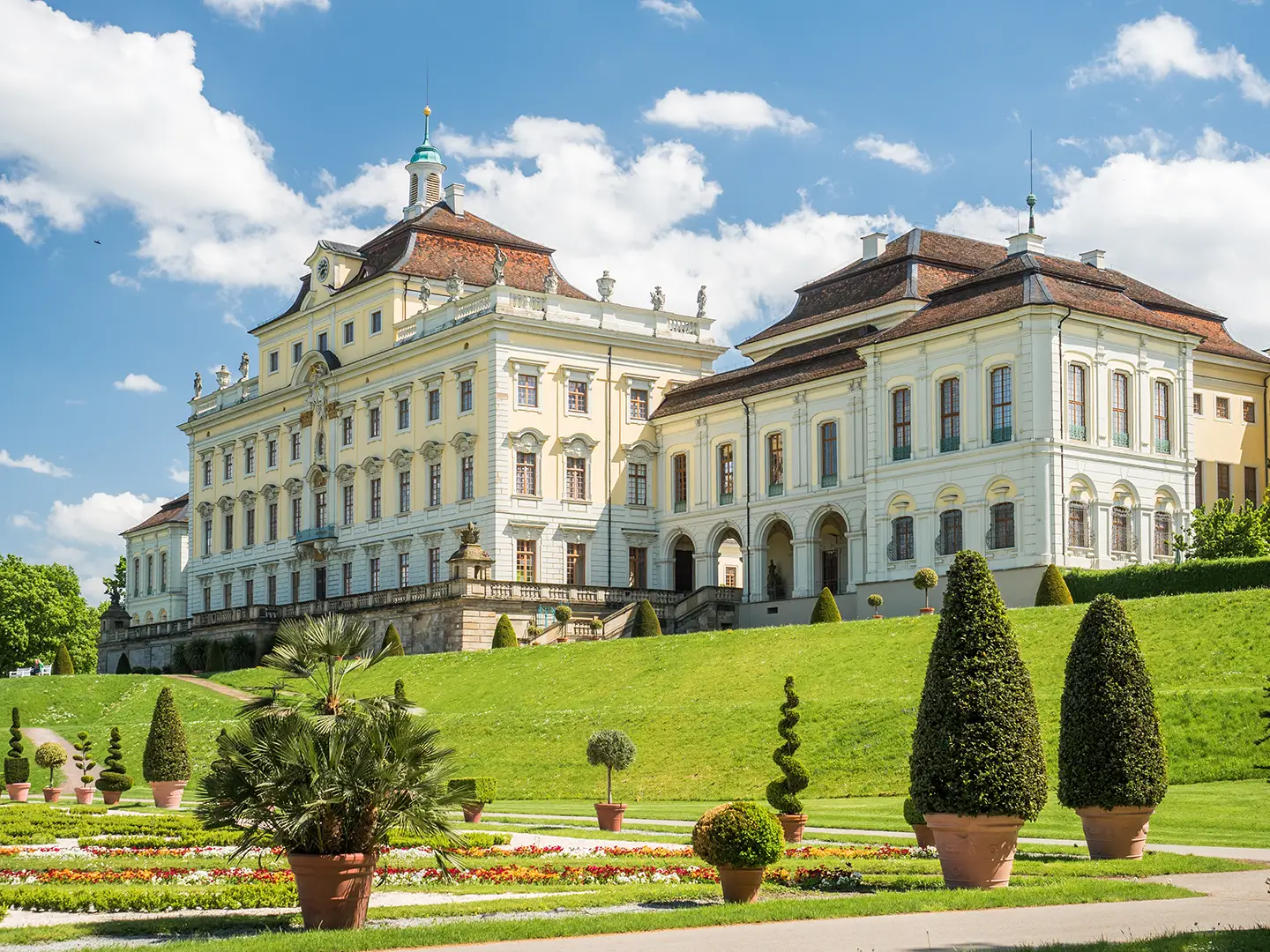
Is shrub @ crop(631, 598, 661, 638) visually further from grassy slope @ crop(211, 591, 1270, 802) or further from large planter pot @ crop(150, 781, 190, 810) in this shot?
large planter pot @ crop(150, 781, 190, 810)

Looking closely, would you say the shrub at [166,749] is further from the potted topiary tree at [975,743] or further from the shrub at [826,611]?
the potted topiary tree at [975,743]

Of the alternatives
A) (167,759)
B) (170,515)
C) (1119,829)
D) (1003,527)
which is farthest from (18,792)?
(170,515)

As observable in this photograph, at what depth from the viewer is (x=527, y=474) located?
64500 mm

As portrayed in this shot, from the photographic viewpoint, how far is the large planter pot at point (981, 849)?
17.1 meters

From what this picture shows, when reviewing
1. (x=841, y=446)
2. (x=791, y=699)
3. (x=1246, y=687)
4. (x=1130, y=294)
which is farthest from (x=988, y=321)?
(x=791, y=699)

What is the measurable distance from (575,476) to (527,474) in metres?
2.28

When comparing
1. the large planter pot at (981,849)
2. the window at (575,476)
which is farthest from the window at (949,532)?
the large planter pot at (981,849)

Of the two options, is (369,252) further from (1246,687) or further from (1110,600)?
(1110,600)

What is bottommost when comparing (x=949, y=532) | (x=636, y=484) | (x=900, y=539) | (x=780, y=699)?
(x=780, y=699)

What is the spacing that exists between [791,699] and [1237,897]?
1011 centimetres

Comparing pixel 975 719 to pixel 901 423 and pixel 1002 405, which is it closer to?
pixel 1002 405

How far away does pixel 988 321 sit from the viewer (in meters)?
50.2

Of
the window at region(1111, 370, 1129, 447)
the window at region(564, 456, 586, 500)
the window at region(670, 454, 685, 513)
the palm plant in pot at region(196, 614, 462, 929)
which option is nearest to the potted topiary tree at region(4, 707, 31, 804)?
the palm plant in pot at region(196, 614, 462, 929)

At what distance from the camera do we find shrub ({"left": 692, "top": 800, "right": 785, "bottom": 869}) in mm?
16703
